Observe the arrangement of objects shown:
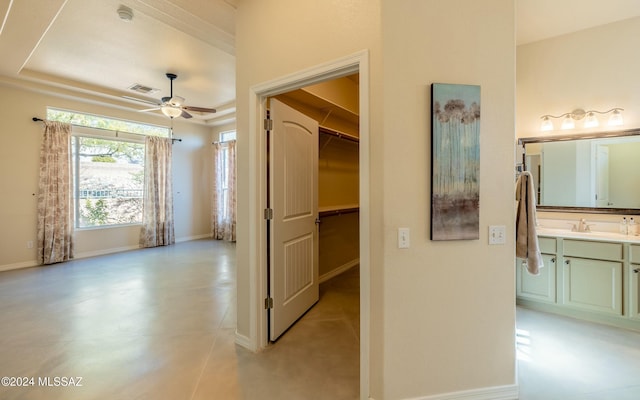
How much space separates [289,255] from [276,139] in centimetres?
110

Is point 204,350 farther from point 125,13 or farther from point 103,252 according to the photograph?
point 103,252

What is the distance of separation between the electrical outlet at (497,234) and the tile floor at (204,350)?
3.38 ft

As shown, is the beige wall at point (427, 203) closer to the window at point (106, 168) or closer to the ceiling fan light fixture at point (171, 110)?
the ceiling fan light fixture at point (171, 110)

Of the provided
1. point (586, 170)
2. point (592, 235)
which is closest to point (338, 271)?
point (592, 235)

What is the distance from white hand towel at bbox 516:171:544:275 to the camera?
192cm

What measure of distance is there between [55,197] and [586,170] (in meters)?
7.86

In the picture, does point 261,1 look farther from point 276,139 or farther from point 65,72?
point 65,72

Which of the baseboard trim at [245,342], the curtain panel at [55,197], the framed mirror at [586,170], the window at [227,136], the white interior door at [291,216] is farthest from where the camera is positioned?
the window at [227,136]

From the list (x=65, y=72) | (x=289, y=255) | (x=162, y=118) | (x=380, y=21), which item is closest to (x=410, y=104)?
(x=380, y=21)

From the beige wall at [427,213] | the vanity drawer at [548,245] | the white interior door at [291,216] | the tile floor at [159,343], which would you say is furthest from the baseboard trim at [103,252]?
the vanity drawer at [548,245]

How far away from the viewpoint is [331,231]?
4.31 meters

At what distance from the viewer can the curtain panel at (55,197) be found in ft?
15.5

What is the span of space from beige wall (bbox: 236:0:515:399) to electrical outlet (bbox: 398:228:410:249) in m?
0.04

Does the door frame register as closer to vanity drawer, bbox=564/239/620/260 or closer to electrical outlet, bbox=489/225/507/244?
electrical outlet, bbox=489/225/507/244
